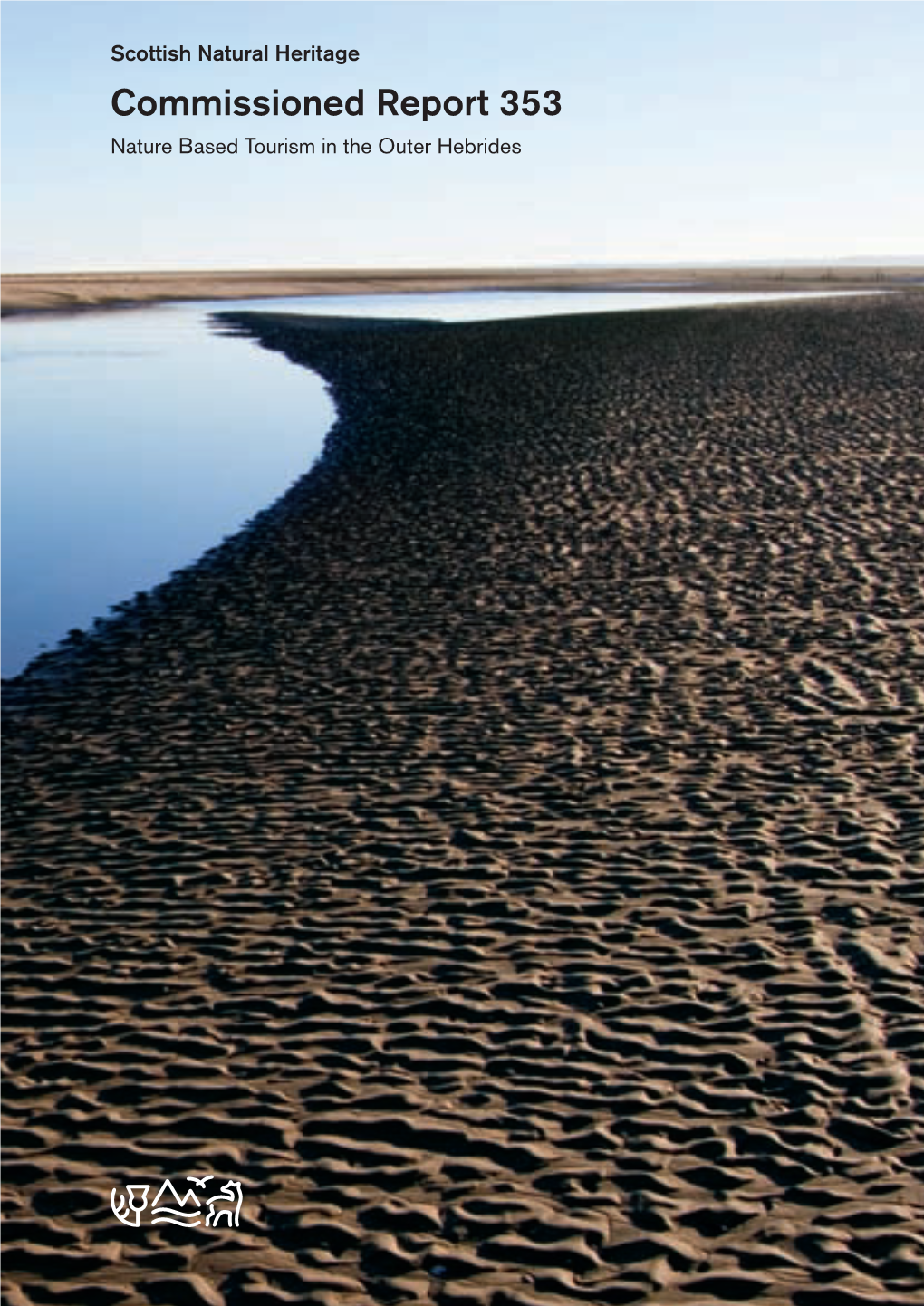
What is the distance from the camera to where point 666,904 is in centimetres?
1369

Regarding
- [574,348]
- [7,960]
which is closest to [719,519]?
[7,960]

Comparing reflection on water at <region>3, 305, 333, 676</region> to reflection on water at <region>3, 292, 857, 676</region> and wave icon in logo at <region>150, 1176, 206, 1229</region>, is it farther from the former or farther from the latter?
wave icon in logo at <region>150, 1176, 206, 1229</region>

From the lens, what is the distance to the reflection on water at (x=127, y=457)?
29500mm

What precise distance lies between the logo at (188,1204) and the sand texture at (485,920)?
0.11 m

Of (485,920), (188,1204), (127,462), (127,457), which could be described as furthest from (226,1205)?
(127,457)

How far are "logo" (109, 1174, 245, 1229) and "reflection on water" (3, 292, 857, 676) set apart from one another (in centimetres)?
1381

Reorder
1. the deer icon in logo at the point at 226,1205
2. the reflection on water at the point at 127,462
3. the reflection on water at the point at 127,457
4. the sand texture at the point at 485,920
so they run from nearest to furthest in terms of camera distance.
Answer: the sand texture at the point at 485,920 → the deer icon in logo at the point at 226,1205 → the reflection on water at the point at 127,462 → the reflection on water at the point at 127,457

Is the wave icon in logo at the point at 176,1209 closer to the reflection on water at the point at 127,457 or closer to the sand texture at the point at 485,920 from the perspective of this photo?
the sand texture at the point at 485,920

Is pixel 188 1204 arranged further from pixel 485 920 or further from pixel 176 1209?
pixel 485 920

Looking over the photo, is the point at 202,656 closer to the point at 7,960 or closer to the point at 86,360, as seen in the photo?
the point at 7,960

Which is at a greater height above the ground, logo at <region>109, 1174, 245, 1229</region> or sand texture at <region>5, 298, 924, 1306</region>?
sand texture at <region>5, 298, 924, 1306</region>

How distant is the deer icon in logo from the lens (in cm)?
954

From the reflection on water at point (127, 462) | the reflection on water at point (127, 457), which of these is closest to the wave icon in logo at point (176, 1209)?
the reflection on water at point (127, 457)

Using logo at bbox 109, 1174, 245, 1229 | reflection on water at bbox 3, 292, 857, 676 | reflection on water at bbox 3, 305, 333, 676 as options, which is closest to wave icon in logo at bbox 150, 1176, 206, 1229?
logo at bbox 109, 1174, 245, 1229
